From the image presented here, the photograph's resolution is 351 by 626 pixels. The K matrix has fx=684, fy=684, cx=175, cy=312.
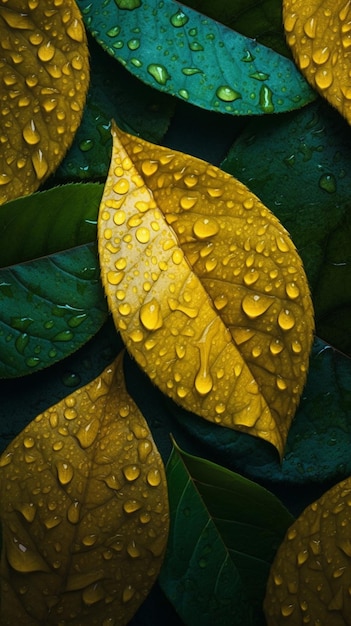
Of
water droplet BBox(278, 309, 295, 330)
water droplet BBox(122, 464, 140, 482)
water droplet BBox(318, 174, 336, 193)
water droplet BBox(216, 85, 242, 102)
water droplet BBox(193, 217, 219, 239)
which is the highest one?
water droplet BBox(216, 85, 242, 102)

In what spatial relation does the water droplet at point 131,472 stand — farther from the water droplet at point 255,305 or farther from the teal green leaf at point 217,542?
the water droplet at point 255,305

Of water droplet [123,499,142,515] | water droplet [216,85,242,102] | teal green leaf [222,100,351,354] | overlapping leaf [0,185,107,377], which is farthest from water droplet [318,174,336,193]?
water droplet [123,499,142,515]

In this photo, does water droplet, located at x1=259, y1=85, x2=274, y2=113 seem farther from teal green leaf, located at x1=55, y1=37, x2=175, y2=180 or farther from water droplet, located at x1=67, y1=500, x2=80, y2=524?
water droplet, located at x1=67, y1=500, x2=80, y2=524

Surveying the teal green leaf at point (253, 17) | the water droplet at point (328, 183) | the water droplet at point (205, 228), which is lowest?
the water droplet at point (205, 228)

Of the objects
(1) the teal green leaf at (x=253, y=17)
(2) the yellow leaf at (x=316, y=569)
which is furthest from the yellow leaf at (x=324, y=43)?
(2) the yellow leaf at (x=316, y=569)

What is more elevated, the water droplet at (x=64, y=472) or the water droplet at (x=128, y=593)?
the water droplet at (x=64, y=472)
